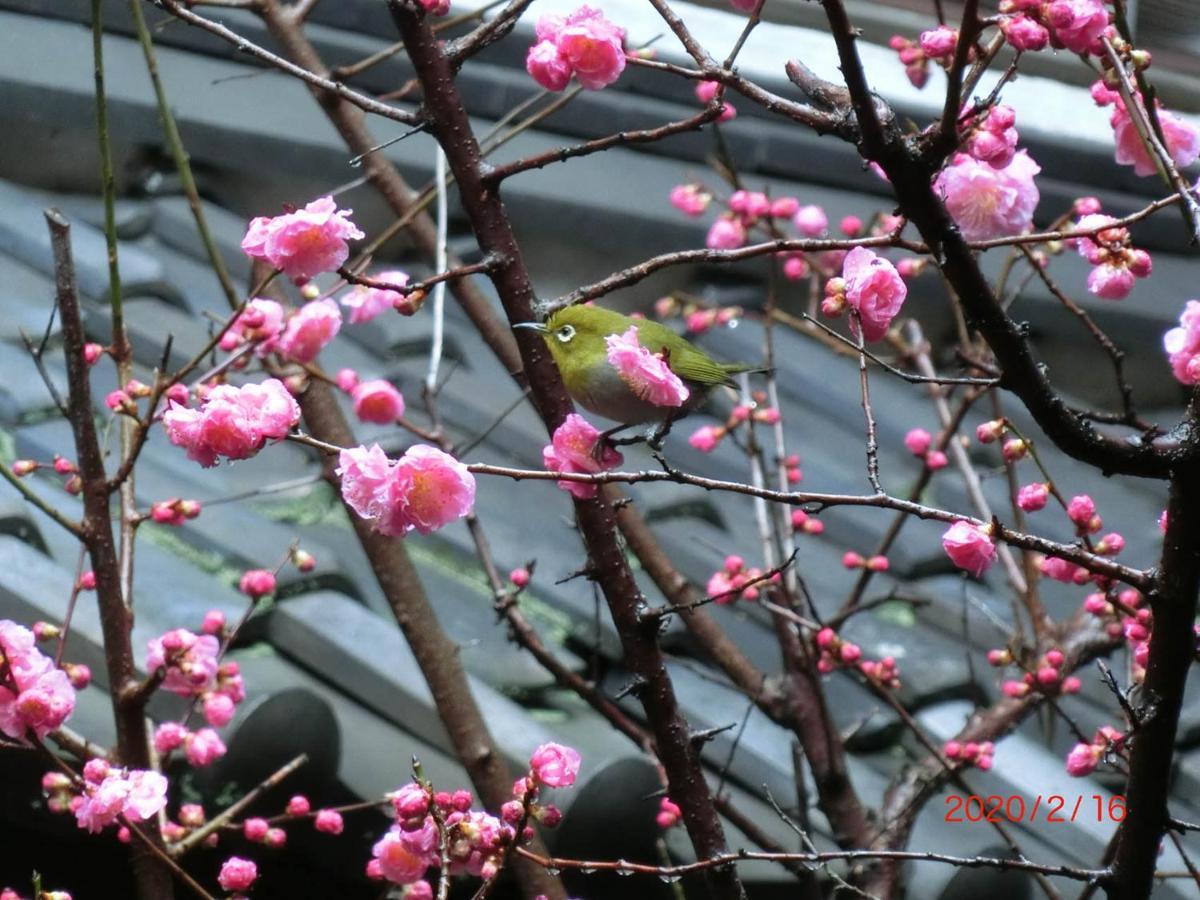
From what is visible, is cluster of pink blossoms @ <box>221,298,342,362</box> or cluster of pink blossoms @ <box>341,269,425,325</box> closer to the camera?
cluster of pink blossoms @ <box>341,269,425,325</box>

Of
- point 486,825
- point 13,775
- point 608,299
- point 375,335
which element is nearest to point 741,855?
point 486,825

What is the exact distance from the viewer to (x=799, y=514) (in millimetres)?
2586

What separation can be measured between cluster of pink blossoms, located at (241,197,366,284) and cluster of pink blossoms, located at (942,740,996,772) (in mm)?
1229

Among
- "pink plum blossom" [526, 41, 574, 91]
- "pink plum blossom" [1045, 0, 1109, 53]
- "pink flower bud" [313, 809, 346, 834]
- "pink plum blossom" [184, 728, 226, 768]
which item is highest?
"pink plum blossom" [526, 41, 574, 91]

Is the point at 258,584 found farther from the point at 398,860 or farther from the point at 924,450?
the point at 924,450

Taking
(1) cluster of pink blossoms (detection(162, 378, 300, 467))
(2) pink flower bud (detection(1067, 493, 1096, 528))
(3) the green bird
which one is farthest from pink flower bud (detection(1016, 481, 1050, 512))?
(1) cluster of pink blossoms (detection(162, 378, 300, 467))

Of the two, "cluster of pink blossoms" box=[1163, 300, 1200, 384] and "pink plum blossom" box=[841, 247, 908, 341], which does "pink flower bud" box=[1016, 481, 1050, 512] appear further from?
"pink plum blossom" box=[841, 247, 908, 341]

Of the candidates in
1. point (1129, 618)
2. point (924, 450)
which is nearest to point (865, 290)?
point (1129, 618)

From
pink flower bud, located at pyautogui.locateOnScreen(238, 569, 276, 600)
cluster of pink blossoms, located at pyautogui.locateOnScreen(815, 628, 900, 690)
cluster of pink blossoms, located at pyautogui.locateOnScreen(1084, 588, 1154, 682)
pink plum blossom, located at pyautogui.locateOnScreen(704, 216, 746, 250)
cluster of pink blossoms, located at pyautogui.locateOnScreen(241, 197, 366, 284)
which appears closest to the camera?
cluster of pink blossoms, located at pyautogui.locateOnScreen(241, 197, 366, 284)

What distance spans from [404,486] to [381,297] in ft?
2.87

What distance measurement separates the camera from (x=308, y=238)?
1290 millimetres

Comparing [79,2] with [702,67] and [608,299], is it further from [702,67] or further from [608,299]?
[702,67]
